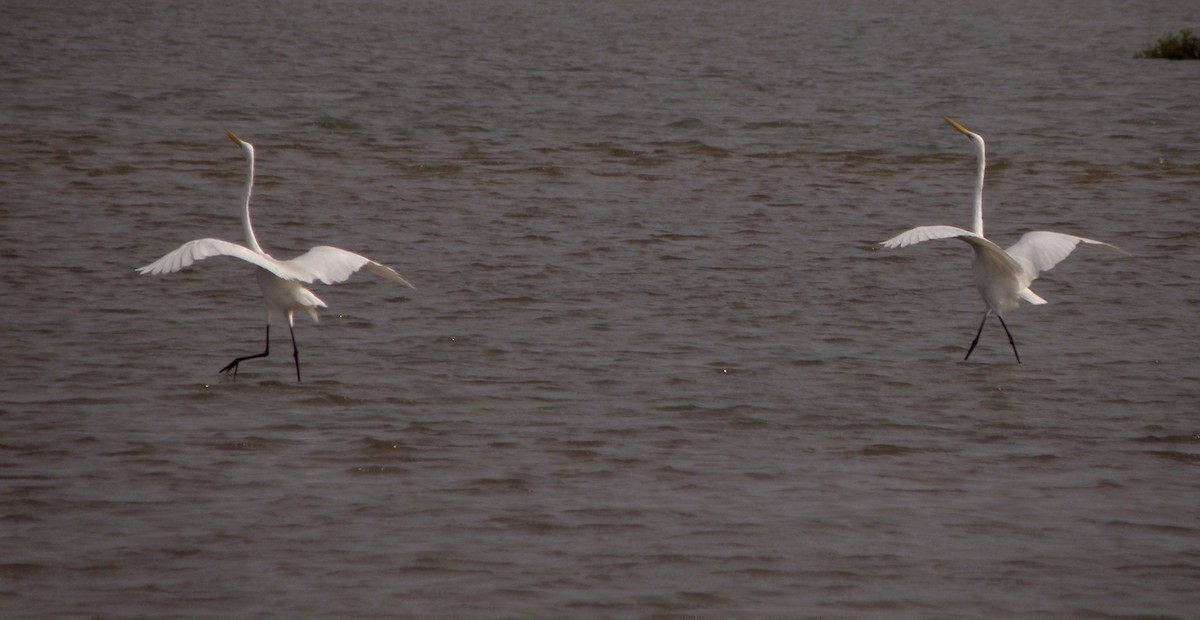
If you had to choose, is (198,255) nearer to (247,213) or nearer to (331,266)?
(331,266)

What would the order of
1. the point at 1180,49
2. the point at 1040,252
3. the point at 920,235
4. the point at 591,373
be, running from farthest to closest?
the point at 1180,49, the point at 1040,252, the point at 591,373, the point at 920,235

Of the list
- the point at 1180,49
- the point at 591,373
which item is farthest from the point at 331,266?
the point at 1180,49

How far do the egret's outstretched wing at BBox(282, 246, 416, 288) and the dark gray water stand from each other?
61 centimetres

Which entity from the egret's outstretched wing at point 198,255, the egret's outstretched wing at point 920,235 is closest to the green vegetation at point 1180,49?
the egret's outstretched wing at point 920,235

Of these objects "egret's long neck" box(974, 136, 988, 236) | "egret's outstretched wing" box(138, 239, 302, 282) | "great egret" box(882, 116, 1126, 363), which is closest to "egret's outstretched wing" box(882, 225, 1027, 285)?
"great egret" box(882, 116, 1126, 363)

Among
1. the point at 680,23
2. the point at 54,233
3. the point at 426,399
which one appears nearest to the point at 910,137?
the point at 54,233

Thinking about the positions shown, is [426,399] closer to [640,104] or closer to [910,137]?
[910,137]

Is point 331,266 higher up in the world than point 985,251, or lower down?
higher up

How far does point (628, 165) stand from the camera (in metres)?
18.3

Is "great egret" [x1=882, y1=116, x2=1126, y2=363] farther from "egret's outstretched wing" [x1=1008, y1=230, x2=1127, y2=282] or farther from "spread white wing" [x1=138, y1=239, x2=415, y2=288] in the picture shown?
"spread white wing" [x1=138, y1=239, x2=415, y2=288]

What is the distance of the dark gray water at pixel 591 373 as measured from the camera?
6.40 metres

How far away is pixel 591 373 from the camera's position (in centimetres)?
955

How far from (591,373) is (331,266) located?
5.29ft

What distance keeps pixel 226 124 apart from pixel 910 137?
344 inches
